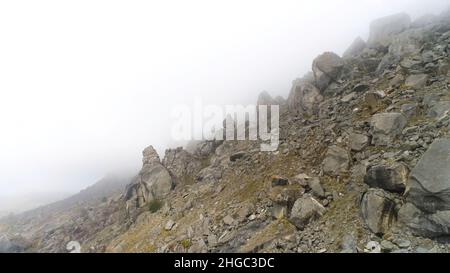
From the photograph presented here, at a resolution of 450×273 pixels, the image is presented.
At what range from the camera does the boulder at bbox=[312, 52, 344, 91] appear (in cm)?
3725

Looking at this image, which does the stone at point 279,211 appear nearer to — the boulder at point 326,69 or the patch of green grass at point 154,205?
the boulder at point 326,69

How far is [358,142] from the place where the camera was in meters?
25.0

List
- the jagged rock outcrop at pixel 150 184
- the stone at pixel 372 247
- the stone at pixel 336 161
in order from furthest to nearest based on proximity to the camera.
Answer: the jagged rock outcrop at pixel 150 184
the stone at pixel 336 161
the stone at pixel 372 247

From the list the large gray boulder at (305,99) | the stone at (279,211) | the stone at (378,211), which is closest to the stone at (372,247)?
the stone at (378,211)

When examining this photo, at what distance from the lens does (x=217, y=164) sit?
4069 centimetres

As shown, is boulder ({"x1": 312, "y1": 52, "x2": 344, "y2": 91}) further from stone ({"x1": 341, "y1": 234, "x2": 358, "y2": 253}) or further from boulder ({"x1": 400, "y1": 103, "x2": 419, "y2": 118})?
stone ({"x1": 341, "y1": 234, "x2": 358, "y2": 253})

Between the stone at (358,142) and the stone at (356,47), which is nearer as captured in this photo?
the stone at (358,142)

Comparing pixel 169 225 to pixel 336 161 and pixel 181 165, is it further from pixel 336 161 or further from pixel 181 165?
pixel 336 161

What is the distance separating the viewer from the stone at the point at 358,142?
24.6 m

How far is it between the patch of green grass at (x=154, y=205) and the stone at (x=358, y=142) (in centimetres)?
2634

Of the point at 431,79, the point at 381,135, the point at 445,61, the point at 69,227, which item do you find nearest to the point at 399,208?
the point at 381,135

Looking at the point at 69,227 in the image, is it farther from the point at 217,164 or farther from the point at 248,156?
the point at 248,156
